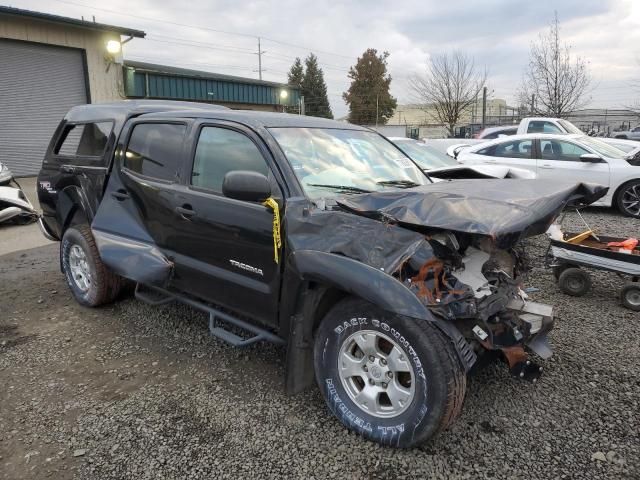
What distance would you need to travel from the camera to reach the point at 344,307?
270 centimetres

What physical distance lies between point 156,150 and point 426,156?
5.31m

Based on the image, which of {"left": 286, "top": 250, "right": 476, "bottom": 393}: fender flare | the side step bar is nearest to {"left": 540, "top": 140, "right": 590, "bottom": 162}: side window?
the side step bar

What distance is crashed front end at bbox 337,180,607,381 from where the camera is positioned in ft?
8.03

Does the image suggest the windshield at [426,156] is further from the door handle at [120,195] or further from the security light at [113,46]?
the security light at [113,46]

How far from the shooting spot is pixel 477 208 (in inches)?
99.6

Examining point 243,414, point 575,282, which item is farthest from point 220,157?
point 575,282

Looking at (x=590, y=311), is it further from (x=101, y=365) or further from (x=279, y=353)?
(x=101, y=365)

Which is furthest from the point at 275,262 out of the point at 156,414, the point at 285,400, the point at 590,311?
the point at 590,311

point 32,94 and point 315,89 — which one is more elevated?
point 315,89

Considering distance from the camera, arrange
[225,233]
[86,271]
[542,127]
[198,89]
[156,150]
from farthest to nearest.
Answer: [198,89], [542,127], [86,271], [156,150], [225,233]

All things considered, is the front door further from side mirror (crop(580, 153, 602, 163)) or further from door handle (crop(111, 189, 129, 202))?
side mirror (crop(580, 153, 602, 163))

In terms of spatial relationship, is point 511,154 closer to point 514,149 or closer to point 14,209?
point 514,149

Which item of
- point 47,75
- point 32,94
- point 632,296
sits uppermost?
point 47,75

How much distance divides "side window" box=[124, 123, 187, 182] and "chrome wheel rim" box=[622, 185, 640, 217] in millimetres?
8504
